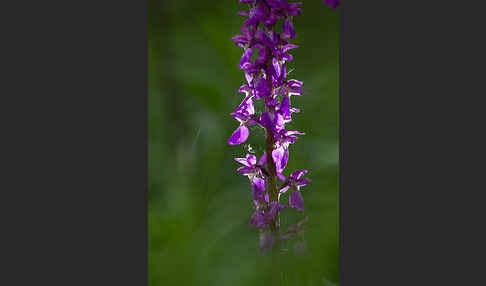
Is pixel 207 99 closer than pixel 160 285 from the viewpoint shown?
No

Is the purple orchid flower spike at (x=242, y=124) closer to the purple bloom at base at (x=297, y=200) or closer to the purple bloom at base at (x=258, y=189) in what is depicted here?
the purple bloom at base at (x=258, y=189)

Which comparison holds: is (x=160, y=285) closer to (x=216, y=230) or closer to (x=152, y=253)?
(x=152, y=253)

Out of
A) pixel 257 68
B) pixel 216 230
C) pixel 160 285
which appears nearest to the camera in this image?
pixel 257 68

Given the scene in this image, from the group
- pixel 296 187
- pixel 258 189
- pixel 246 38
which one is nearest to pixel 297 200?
pixel 296 187

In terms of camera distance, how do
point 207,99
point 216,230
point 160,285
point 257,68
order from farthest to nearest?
1. point 207,99
2. point 216,230
3. point 160,285
4. point 257,68

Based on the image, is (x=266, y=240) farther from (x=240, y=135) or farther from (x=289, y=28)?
(x=289, y=28)

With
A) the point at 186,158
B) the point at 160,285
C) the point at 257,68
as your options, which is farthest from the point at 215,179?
the point at 257,68

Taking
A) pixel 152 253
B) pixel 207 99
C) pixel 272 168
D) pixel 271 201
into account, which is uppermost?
pixel 207 99
